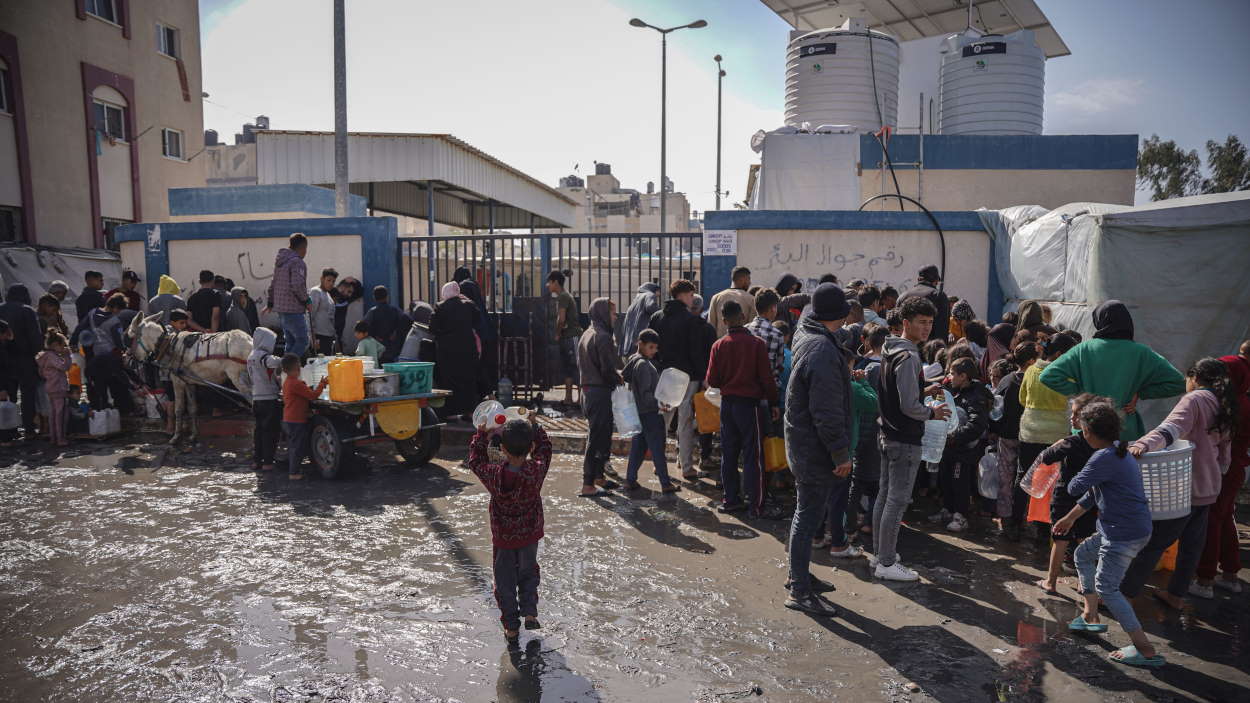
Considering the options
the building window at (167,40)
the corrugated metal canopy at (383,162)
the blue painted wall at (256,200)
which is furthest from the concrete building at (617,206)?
the blue painted wall at (256,200)

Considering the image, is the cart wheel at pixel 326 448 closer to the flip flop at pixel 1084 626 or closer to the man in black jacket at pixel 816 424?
the man in black jacket at pixel 816 424

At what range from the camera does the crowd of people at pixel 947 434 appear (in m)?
4.20

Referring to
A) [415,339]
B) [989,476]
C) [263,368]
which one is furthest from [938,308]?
[263,368]

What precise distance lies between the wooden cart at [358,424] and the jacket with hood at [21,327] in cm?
432

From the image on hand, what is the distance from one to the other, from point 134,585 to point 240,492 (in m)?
2.32

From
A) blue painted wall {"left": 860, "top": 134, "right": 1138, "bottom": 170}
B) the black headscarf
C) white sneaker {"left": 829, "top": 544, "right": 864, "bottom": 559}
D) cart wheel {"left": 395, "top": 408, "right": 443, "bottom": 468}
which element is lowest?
white sneaker {"left": 829, "top": 544, "right": 864, "bottom": 559}

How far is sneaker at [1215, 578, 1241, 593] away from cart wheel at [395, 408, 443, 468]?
673cm

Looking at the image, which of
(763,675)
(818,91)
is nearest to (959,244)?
(818,91)

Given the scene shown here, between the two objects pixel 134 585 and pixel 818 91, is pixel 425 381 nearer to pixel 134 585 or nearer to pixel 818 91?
pixel 134 585

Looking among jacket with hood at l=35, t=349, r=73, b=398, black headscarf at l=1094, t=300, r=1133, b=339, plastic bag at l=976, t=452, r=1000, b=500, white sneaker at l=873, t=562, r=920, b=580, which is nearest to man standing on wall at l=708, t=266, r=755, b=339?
plastic bag at l=976, t=452, r=1000, b=500

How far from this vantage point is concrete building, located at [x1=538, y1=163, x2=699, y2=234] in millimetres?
57594

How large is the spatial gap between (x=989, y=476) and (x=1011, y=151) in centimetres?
Result: 1014

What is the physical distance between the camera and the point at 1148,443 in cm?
416

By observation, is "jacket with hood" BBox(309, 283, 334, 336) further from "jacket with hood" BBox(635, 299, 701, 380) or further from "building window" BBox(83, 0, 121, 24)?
"building window" BBox(83, 0, 121, 24)
